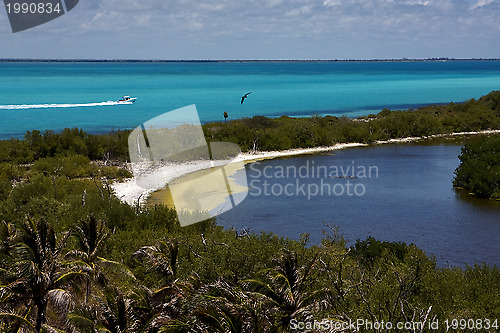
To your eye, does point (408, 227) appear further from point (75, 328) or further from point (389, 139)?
point (389, 139)

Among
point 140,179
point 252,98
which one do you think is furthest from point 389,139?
point 252,98

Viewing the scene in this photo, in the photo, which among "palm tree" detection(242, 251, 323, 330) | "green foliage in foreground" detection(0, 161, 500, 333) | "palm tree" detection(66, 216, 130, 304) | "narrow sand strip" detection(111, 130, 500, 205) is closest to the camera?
"green foliage in foreground" detection(0, 161, 500, 333)

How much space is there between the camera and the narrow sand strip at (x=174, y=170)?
44.4 meters

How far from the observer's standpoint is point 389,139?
78312 mm

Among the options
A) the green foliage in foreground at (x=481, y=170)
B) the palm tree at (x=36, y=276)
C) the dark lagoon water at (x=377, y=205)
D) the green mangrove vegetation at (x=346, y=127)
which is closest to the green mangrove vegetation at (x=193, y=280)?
the palm tree at (x=36, y=276)

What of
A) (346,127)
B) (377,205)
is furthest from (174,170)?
(346,127)

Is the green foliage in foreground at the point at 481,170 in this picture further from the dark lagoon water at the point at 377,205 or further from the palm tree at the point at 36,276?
the palm tree at the point at 36,276

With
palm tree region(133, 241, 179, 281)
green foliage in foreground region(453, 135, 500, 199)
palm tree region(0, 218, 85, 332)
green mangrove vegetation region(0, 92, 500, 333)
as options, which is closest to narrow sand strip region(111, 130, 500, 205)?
green mangrove vegetation region(0, 92, 500, 333)

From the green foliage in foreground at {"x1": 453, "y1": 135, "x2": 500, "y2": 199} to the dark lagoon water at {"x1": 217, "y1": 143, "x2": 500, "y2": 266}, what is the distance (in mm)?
1190

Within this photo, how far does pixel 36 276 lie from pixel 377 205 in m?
31.6

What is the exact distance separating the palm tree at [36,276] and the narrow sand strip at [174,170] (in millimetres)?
15221

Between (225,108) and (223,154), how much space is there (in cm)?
6863

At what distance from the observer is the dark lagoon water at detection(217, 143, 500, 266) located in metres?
34.2

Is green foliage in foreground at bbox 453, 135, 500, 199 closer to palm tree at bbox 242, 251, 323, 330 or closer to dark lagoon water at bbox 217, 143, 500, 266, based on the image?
dark lagoon water at bbox 217, 143, 500, 266
